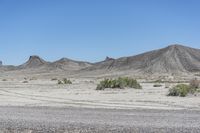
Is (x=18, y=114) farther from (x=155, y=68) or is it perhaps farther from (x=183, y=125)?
(x=155, y=68)

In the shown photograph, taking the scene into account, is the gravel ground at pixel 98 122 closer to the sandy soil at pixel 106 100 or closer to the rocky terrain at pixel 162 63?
the sandy soil at pixel 106 100

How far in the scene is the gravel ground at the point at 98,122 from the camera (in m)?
16.6

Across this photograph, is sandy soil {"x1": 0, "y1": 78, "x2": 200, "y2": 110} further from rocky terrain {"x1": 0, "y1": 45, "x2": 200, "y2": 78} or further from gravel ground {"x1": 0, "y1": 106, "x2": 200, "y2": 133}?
rocky terrain {"x1": 0, "y1": 45, "x2": 200, "y2": 78}

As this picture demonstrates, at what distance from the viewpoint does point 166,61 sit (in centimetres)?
13562

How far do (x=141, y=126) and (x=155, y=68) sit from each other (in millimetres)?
116001

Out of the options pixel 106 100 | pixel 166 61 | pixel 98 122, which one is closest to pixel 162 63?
pixel 166 61

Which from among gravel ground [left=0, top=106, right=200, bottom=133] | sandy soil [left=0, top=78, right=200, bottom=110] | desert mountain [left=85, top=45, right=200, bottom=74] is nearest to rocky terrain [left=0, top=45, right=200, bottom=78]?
desert mountain [left=85, top=45, right=200, bottom=74]

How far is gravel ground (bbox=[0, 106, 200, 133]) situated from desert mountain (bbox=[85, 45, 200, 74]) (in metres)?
107

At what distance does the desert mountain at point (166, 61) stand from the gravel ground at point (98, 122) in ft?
350

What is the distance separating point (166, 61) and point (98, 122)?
118324 millimetres

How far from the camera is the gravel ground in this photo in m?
16.6

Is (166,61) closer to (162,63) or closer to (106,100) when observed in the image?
(162,63)

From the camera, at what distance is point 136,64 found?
146m

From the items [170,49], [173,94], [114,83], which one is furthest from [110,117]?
[170,49]
